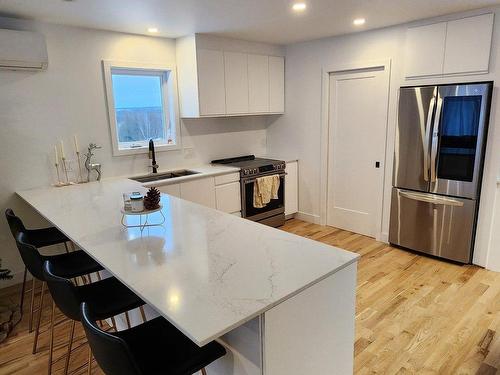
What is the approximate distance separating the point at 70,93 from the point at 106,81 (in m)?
0.38

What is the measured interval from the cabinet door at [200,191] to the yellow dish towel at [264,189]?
2.07ft

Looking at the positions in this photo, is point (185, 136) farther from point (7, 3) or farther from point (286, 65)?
point (7, 3)

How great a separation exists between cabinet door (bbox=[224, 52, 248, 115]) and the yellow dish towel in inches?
36.4

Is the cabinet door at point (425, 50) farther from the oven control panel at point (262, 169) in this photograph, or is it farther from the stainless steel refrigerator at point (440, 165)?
the oven control panel at point (262, 169)

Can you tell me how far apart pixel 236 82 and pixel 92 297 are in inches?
127

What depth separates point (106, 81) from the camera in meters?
3.68

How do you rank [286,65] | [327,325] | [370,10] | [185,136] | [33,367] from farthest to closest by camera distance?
[286,65] < [185,136] < [370,10] < [33,367] < [327,325]

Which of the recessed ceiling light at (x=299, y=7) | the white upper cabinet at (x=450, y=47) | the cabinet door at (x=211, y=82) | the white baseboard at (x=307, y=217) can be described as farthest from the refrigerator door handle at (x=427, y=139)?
the cabinet door at (x=211, y=82)

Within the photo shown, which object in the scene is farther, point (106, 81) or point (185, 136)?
point (185, 136)

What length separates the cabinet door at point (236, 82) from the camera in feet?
14.0

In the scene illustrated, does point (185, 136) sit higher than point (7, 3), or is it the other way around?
point (7, 3)

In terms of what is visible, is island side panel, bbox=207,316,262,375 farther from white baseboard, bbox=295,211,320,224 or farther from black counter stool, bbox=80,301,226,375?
white baseboard, bbox=295,211,320,224

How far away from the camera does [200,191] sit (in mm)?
3939

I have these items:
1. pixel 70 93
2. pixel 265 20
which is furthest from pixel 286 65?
pixel 70 93
